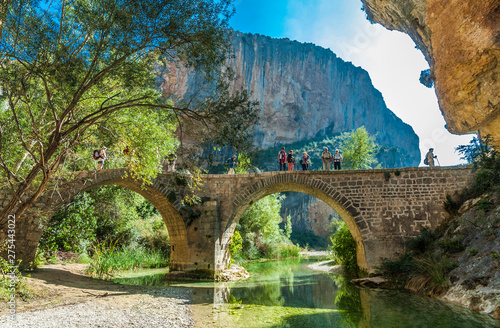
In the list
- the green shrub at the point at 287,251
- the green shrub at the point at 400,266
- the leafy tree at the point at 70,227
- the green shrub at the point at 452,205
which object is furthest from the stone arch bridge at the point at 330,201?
Answer: the green shrub at the point at 287,251

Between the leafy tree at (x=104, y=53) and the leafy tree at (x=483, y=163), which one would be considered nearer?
the leafy tree at (x=104, y=53)

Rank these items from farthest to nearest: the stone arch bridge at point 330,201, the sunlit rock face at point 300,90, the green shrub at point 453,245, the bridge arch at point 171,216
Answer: the sunlit rock face at point 300,90, the bridge arch at point 171,216, the stone arch bridge at point 330,201, the green shrub at point 453,245

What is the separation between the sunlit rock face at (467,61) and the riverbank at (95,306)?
8.01 meters

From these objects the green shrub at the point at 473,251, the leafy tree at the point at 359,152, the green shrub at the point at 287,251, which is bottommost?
the green shrub at the point at 287,251

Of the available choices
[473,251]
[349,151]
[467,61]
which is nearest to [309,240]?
[349,151]

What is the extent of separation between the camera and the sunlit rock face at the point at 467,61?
268 inches

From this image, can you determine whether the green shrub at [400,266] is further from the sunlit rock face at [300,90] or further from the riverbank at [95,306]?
the sunlit rock face at [300,90]

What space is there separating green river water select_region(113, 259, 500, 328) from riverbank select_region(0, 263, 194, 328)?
53 centimetres

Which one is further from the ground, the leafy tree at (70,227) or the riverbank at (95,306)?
the leafy tree at (70,227)

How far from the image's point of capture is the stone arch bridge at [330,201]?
11.0m

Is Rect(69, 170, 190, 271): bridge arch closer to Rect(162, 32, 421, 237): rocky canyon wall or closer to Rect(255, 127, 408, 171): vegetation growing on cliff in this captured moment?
Rect(255, 127, 408, 171): vegetation growing on cliff

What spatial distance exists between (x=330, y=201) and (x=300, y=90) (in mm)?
54384

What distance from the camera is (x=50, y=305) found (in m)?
6.05

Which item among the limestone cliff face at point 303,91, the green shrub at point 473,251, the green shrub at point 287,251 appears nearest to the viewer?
the green shrub at point 473,251
